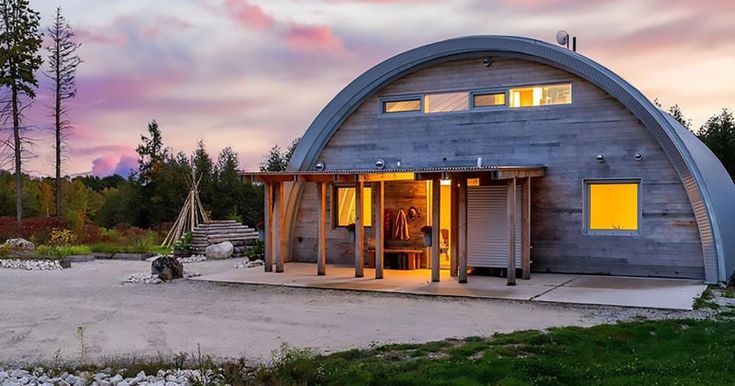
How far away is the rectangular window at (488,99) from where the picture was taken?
46.5 feet

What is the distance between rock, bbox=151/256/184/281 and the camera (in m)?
12.8

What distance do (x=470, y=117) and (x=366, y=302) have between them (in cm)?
585

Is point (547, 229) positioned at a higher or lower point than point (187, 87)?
lower

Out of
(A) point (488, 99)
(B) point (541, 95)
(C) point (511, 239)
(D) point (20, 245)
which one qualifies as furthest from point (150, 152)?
(C) point (511, 239)

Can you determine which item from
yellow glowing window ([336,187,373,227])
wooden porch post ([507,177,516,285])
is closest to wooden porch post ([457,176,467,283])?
wooden porch post ([507,177,516,285])

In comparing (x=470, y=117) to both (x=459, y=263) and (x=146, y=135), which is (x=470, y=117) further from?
(x=146, y=135)

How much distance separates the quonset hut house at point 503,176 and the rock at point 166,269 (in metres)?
1.88

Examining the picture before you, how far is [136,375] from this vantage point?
5762 mm

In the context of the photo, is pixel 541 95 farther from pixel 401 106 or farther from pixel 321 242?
pixel 321 242

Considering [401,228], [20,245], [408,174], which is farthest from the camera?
[20,245]

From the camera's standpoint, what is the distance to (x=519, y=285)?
11594mm

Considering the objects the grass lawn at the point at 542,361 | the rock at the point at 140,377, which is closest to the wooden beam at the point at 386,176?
the grass lawn at the point at 542,361

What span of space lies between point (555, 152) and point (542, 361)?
814 centimetres

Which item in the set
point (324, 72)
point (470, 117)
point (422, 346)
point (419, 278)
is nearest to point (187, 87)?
point (324, 72)
